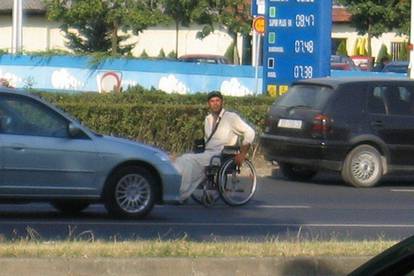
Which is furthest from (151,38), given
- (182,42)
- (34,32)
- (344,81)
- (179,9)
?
(344,81)

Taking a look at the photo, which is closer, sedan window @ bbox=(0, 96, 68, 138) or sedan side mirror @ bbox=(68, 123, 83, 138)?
sedan window @ bbox=(0, 96, 68, 138)

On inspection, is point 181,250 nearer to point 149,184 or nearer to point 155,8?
point 149,184

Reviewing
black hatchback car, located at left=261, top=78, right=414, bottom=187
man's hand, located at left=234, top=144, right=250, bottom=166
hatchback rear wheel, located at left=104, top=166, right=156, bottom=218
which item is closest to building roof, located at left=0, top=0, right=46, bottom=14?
black hatchback car, located at left=261, top=78, right=414, bottom=187

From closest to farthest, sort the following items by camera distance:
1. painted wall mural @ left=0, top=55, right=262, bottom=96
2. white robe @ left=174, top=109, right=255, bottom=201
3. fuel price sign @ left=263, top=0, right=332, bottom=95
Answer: white robe @ left=174, top=109, right=255, bottom=201
fuel price sign @ left=263, top=0, right=332, bottom=95
painted wall mural @ left=0, top=55, right=262, bottom=96

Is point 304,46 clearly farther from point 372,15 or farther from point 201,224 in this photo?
point 372,15

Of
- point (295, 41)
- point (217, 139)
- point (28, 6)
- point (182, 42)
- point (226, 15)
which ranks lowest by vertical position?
point (217, 139)

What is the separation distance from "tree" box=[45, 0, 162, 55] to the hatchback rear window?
24282 mm

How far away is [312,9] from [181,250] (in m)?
15.4

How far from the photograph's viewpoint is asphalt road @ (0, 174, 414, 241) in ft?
39.9

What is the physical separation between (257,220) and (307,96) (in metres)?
5.11

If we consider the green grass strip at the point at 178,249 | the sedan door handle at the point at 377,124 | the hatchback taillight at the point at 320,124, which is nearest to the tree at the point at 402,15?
the sedan door handle at the point at 377,124

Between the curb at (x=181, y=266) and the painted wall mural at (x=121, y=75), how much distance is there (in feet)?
60.8

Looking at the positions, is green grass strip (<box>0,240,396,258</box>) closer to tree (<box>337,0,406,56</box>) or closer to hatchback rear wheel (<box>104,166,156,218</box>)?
hatchback rear wheel (<box>104,166,156,218</box>)

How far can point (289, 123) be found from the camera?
61.3 feet
